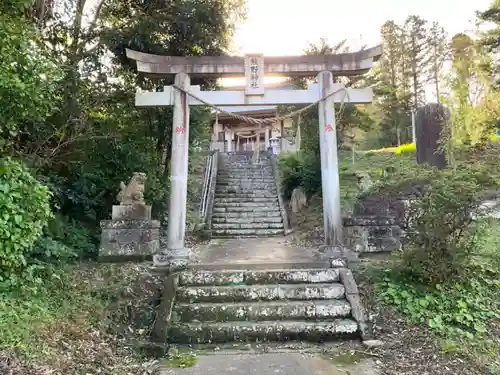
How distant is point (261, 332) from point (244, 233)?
5.70 meters

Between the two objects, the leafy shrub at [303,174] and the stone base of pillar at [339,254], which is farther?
the leafy shrub at [303,174]

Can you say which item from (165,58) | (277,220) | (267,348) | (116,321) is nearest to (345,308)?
(267,348)

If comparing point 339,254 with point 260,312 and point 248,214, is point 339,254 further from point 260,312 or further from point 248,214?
point 248,214

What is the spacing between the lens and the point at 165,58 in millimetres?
6852

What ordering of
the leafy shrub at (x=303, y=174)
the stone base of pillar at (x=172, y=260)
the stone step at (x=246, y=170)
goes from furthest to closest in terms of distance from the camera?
the stone step at (x=246, y=170) < the leafy shrub at (x=303, y=174) < the stone base of pillar at (x=172, y=260)

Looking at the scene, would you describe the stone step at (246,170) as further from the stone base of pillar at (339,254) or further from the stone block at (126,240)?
the stone base of pillar at (339,254)

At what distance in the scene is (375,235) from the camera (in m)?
6.47

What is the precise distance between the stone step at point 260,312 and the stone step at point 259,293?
217 mm

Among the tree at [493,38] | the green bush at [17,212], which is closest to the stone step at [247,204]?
the green bush at [17,212]

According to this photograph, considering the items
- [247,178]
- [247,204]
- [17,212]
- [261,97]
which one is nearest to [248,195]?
[247,204]

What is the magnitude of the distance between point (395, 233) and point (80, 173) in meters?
6.25

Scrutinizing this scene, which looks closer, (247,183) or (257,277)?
(257,277)

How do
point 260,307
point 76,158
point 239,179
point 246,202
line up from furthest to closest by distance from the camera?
1. point 239,179
2. point 246,202
3. point 76,158
4. point 260,307

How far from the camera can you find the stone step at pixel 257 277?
17.9 feet
